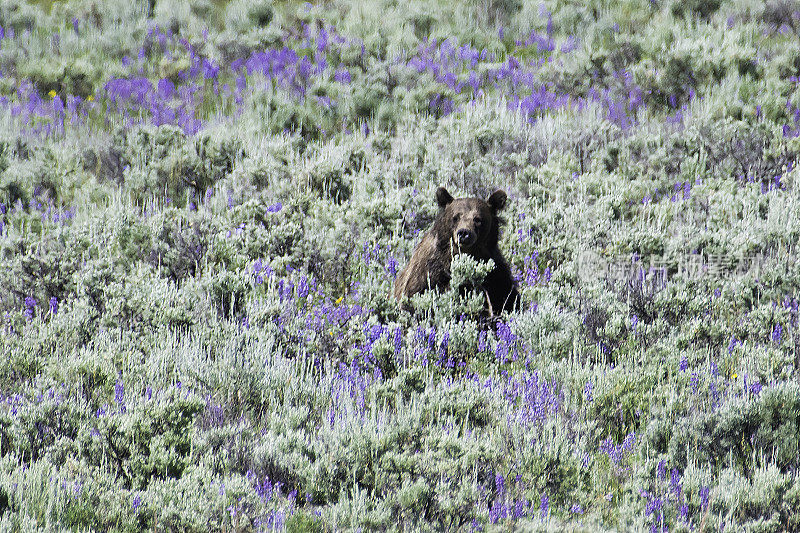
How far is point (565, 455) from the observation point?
3.46 meters

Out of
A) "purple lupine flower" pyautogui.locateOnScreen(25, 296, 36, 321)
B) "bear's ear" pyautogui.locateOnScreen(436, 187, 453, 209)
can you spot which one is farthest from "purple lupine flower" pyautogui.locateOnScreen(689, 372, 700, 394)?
"purple lupine flower" pyautogui.locateOnScreen(25, 296, 36, 321)

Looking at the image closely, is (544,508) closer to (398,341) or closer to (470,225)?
(398,341)

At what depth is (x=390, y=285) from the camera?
21.1 feet

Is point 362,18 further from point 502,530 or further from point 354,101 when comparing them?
point 502,530

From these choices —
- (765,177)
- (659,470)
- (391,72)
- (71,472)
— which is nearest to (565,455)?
(659,470)

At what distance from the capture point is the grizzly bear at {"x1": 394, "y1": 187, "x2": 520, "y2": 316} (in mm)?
5824

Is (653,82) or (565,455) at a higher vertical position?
(653,82)

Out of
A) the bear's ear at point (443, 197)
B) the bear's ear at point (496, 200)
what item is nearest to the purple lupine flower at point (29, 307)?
the bear's ear at point (443, 197)

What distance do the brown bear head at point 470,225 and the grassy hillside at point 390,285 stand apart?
0.42 m

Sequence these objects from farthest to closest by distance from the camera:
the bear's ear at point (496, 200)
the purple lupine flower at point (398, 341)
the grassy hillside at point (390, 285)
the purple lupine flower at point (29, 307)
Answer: the bear's ear at point (496, 200) < the purple lupine flower at point (29, 307) < the purple lupine flower at point (398, 341) < the grassy hillside at point (390, 285)

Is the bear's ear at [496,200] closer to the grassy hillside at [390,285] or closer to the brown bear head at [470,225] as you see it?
the brown bear head at [470,225]

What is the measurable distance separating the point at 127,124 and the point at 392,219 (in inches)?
197

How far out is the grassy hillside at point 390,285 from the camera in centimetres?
338

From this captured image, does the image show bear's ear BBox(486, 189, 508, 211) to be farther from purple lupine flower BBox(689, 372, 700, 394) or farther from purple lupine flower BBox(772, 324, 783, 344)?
purple lupine flower BBox(689, 372, 700, 394)
